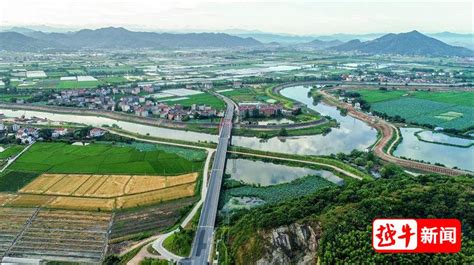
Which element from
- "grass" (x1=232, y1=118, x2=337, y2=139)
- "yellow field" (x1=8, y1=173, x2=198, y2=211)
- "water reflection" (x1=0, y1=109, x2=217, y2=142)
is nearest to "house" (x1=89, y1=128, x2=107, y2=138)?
"water reflection" (x1=0, y1=109, x2=217, y2=142)

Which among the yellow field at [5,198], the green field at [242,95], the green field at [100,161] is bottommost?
the yellow field at [5,198]

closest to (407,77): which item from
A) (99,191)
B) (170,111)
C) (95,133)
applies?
(170,111)

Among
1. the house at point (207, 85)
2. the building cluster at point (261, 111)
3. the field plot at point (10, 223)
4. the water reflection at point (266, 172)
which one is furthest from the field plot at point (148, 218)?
the house at point (207, 85)

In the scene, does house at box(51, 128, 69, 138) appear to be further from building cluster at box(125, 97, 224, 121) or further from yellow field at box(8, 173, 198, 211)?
yellow field at box(8, 173, 198, 211)

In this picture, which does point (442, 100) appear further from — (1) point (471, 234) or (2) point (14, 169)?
(2) point (14, 169)

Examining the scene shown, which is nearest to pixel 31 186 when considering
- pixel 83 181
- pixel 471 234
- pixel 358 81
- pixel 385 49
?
pixel 83 181

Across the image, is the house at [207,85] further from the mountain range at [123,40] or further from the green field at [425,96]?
the mountain range at [123,40]

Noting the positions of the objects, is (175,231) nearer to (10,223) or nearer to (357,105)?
(10,223)
